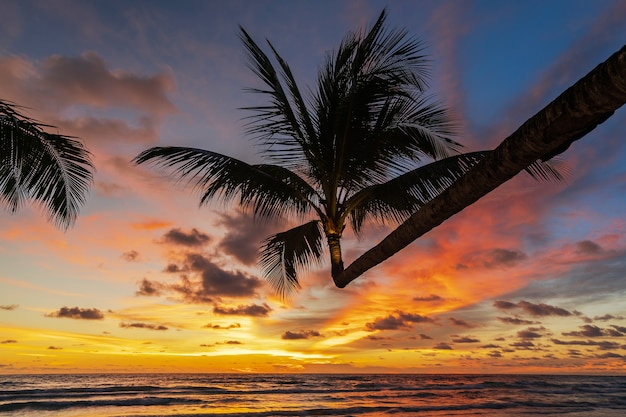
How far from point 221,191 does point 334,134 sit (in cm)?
184

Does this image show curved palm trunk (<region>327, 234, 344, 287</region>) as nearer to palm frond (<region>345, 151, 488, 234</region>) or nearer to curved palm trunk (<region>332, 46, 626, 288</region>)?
palm frond (<region>345, 151, 488, 234</region>)

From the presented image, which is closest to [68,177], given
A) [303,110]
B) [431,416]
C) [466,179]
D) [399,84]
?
[303,110]

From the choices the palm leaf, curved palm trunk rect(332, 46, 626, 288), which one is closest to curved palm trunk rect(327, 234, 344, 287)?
the palm leaf

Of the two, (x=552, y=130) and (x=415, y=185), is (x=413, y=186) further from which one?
(x=552, y=130)

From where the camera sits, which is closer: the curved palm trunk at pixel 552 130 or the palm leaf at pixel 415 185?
the curved palm trunk at pixel 552 130

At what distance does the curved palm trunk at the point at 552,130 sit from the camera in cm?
177

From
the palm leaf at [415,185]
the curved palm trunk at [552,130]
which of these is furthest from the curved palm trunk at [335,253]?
the curved palm trunk at [552,130]

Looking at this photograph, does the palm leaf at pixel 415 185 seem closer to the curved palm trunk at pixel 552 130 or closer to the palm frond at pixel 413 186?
the palm frond at pixel 413 186

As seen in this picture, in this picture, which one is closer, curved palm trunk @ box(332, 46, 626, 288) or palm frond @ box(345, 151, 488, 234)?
curved palm trunk @ box(332, 46, 626, 288)

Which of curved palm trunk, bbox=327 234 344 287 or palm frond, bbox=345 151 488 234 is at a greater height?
palm frond, bbox=345 151 488 234

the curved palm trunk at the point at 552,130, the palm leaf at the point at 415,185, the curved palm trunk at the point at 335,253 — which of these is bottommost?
the curved palm trunk at the point at 552,130

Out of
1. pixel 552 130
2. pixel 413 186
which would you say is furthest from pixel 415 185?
pixel 552 130

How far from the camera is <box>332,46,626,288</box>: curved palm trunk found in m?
1.77

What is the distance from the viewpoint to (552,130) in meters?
2.07
